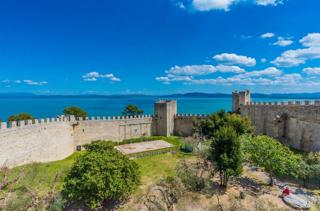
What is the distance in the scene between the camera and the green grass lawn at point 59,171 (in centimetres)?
1255

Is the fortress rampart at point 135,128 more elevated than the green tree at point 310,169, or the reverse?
the fortress rampart at point 135,128

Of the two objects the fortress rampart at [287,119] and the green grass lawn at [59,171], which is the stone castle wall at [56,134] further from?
the fortress rampart at [287,119]

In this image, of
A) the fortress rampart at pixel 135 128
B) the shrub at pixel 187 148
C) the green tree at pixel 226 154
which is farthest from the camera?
the shrub at pixel 187 148

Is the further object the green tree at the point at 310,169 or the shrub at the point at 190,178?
the shrub at the point at 190,178

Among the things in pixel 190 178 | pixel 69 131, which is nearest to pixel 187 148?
pixel 190 178

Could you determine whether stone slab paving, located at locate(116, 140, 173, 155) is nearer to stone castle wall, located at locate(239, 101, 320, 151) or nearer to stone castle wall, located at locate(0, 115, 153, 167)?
stone castle wall, located at locate(0, 115, 153, 167)

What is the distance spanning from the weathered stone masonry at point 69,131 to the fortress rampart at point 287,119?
270 inches

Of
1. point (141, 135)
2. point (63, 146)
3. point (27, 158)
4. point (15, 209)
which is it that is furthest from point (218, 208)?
point (141, 135)

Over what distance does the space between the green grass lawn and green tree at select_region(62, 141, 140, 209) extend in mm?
1179

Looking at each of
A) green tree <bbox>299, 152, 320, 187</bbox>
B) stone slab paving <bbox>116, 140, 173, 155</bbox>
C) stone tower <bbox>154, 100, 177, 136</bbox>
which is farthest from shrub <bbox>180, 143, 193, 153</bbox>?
green tree <bbox>299, 152, 320, 187</bbox>

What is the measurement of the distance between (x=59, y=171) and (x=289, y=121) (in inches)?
916

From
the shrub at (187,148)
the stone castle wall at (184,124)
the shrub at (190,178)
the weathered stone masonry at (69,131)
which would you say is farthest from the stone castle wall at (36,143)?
the stone castle wall at (184,124)

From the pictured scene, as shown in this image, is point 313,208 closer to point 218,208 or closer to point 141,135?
point 218,208

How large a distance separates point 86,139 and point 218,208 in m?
18.1
